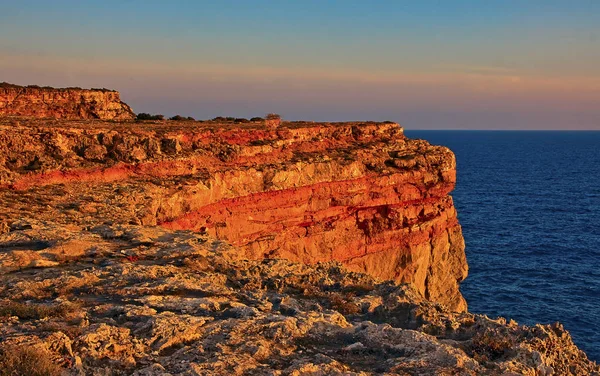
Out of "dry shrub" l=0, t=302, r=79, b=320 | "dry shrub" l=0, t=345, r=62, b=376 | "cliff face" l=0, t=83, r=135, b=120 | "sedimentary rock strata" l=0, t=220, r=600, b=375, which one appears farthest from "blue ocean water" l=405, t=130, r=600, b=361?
"dry shrub" l=0, t=345, r=62, b=376

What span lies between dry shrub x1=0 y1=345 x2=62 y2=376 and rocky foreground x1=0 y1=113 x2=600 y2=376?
2 centimetres

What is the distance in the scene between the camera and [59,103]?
45469 millimetres

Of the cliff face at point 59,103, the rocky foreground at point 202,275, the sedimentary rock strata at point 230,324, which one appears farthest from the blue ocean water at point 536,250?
the cliff face at point 59,103

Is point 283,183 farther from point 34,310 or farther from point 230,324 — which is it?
point 34,310

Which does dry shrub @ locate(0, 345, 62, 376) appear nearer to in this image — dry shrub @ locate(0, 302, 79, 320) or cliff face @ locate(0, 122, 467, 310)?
dry shrub @ locate(0, 302, 79, 320)

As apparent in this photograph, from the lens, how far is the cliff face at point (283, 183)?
26.7m

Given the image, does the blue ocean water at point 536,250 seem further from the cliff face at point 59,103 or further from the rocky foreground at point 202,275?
the cliff face at point 59,103

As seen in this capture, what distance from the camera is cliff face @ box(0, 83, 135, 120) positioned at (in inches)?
1678

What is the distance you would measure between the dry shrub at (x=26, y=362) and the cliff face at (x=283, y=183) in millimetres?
12867

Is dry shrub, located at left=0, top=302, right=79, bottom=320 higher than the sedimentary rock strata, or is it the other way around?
dry shrub, located at left=0, top=302, right=79, bottom=320

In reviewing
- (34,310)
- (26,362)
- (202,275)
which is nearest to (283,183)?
(202,275)

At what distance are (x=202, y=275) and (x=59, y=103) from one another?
123 ft

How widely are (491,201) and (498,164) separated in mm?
68672

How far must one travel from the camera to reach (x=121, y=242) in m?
17.1
